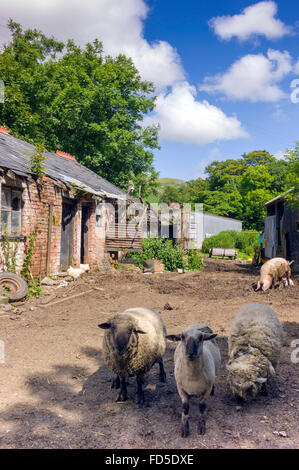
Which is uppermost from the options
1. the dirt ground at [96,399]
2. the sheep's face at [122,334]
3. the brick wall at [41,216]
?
the brick wall at [41,216]

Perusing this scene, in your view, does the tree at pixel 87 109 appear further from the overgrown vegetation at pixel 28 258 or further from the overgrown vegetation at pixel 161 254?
the overgrown vegetation at pixel 28 258

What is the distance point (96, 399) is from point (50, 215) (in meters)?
8.09

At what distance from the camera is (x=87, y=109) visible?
25.7 m

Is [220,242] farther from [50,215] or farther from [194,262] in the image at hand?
[50,215]

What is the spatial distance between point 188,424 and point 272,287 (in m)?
9.74

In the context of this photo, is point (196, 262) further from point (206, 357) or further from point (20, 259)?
point (206, 357)

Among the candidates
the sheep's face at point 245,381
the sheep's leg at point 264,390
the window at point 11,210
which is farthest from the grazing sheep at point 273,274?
the sheep's face at point 245,381

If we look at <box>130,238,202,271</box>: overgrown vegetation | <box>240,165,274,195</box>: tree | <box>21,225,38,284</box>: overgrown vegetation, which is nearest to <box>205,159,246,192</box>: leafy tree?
<box>240,165,274,195</box>: tree

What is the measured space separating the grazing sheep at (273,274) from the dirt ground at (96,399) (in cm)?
330

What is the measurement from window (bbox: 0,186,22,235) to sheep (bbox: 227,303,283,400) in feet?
23.5

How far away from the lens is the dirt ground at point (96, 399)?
3.36 m

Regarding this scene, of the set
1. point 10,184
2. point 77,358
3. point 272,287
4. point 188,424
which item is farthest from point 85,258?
point 188,424

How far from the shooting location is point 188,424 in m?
3.52

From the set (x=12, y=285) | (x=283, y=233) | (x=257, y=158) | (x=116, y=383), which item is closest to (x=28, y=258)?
(x=12, y=285)
